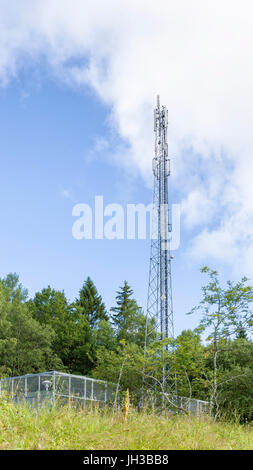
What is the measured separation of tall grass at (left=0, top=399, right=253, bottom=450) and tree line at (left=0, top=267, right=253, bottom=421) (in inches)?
105

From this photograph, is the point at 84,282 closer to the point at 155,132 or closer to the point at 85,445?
the point at 155,132

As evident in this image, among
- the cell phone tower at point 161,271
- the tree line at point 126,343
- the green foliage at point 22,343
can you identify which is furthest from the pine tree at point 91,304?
the cell phone tower at point 161,271

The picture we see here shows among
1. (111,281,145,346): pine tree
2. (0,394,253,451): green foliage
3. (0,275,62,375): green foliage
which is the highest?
(111,281,145,346): pine tree

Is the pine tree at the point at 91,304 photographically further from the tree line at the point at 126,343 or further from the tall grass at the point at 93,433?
the tall grass at the point at 93,433

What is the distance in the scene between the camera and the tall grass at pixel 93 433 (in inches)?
218

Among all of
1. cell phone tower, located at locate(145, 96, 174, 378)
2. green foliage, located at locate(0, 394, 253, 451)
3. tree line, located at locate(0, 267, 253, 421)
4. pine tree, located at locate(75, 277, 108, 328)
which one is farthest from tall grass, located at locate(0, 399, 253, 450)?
pine tree, located at locate(75, 277, 108, 328)

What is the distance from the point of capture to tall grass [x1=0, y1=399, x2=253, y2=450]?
5.53 metres

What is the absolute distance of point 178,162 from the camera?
83.5 feet

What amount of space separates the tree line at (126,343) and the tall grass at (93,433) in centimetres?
268

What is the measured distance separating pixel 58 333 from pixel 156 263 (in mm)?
20626

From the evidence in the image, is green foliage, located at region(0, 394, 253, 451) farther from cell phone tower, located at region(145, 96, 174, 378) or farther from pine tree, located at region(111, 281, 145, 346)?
pine tree, located at region(111, 281, 145, 346)

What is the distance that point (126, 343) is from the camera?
68.2 ft

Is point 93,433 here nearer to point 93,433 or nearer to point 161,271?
point 93,433
